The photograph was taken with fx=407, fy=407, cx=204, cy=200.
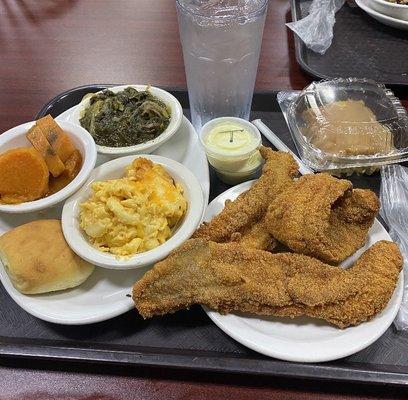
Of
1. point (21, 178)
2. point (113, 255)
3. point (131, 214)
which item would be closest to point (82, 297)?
point (113, 255)

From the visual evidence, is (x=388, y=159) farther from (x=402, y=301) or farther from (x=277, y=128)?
(x=402, y=301)

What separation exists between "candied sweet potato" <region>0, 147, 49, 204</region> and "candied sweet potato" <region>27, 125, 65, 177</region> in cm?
4

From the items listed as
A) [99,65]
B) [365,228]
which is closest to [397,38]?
[365,228]

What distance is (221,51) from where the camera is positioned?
1844mm

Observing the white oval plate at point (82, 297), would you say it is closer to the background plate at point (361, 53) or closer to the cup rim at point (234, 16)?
the cup rim at point (234, 16)

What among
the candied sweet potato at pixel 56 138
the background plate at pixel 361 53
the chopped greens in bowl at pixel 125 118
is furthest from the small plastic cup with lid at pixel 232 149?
the background plate at pixel 361 53

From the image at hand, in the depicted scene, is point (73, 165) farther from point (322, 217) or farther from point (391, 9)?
point (391, 9)

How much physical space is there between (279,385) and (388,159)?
1.08m

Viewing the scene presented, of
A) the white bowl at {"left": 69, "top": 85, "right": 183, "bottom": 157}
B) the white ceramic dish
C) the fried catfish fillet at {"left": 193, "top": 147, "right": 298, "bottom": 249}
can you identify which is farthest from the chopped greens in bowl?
the white ceramic dish

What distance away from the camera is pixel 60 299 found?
1325mm

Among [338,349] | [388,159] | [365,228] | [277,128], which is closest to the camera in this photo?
[338,349]

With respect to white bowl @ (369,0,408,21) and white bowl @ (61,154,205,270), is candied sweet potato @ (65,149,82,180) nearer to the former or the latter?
white bowl @ (61,154,205,270)

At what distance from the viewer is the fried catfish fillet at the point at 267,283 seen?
1.22m

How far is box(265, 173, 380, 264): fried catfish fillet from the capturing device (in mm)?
1345
